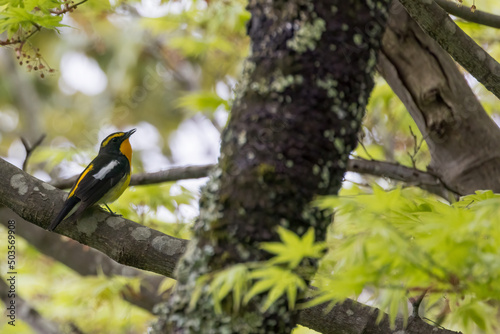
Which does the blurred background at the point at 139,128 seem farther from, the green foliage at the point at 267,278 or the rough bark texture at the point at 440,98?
the green foliage at the point at 267,278

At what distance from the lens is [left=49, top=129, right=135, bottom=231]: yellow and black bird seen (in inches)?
99.8

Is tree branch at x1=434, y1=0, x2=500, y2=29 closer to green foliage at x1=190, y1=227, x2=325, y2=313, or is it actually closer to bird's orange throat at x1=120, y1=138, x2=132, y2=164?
green foliage at x1=190, y1=227, x2=325, y2=313

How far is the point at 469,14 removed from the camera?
7.66 feet

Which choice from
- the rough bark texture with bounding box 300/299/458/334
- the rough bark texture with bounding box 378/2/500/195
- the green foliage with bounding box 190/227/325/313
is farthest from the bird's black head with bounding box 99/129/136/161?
the green foliage with bounding box 190/227/325/313

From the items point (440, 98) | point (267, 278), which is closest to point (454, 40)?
point (440, 98)

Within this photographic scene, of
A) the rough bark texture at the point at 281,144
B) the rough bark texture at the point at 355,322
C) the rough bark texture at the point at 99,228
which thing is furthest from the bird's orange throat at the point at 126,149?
the rough bark texture at the point at 281,144

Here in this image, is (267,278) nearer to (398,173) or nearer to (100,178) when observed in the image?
(398,173)

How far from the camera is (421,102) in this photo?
2.84m

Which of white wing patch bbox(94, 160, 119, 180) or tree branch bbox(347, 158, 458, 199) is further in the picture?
white wing patch bbox(94, 160, 119, 180)

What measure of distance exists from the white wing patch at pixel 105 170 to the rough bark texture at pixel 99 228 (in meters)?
0.74

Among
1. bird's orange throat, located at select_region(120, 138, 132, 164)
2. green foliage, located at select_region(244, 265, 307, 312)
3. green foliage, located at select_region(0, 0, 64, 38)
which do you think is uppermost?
bird's orange throat, located at select_region(120, 138, 132, 164)

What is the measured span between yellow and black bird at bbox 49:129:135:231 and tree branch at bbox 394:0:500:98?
188 centimetres

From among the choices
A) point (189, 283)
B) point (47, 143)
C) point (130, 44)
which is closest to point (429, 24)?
point (189, 283)

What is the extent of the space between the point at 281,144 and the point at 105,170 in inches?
93.6
